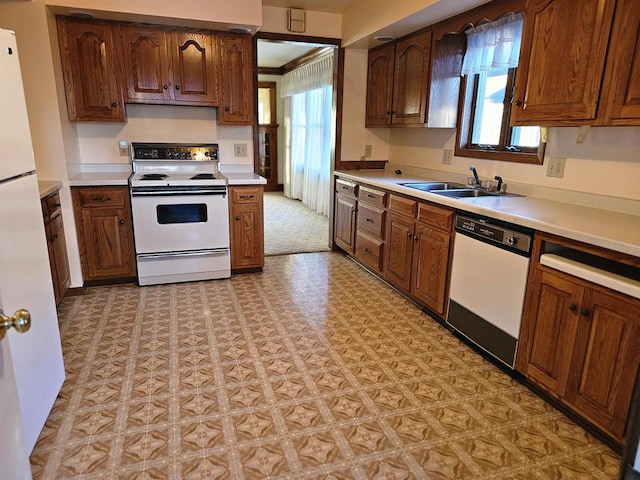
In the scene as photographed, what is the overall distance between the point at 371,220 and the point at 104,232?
228cm

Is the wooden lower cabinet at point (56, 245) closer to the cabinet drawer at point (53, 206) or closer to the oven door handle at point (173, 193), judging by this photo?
the cabinet drawer at point (53, 206)

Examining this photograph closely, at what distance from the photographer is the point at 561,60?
218cm

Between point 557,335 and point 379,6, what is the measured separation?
2929mm

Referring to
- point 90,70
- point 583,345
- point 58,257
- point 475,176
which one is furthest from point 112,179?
point 583,345

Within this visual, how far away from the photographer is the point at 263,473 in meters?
1.67

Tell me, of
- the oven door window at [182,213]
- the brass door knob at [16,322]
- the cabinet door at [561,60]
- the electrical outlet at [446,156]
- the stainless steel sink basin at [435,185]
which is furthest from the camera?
the electrical outlet at [446,156]

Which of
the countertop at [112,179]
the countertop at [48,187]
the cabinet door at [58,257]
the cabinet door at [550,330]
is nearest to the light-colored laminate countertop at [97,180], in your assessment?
the countertop at [112,179]

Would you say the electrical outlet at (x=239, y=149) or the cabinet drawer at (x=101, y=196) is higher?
the electrical outlet at (x=239, y=149)

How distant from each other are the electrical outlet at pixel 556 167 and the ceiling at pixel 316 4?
2.40 m

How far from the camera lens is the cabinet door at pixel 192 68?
141 inches

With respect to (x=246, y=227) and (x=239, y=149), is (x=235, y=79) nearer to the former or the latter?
(x=239, y=149)

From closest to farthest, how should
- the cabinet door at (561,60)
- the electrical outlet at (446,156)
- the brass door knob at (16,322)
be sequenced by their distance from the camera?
the brass door knob at (16,322)
the cabinet door at (561,60)
the electrical outlet at (446,156)

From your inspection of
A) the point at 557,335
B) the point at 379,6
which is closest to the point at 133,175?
the point at 379,6

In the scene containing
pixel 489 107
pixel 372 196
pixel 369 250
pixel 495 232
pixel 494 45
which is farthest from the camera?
pixel 369 250
